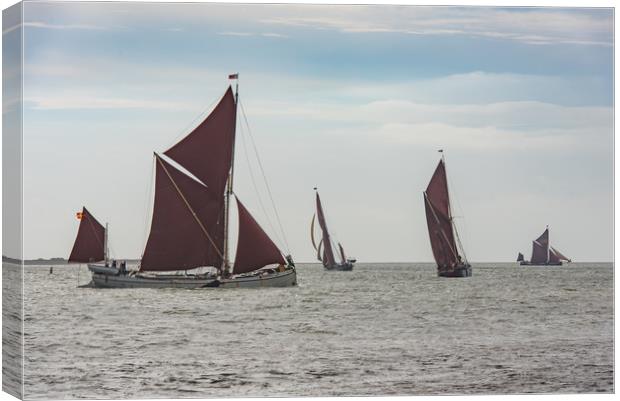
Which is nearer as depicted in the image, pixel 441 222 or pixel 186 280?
pixel 441 222

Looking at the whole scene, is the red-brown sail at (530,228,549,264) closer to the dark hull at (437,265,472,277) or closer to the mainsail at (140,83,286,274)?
the dark hull at (437,265,472,277)

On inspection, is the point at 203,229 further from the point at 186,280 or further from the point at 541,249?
the point at 541,249

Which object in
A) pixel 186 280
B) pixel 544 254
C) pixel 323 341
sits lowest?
pixel 323 341

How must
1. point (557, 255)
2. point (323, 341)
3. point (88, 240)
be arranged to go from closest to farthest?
point (88, 240)
point (323, 341)
point (557, 255)

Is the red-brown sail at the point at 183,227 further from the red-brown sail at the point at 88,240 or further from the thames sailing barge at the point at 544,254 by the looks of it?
the thames sailing barge at the point at 544,254

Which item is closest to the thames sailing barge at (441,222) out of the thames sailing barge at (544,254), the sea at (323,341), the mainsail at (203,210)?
the sea at (323,341)

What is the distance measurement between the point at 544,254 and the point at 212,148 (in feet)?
17.3

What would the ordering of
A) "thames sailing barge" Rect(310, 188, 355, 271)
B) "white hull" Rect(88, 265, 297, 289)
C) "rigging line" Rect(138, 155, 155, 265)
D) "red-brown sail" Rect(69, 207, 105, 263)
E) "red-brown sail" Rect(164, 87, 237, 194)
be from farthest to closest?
"white hull" Rect(88, 265, 297, 289)
"thames sailing barge" Rect(310, 188, 355, 271)
"rigging line" Rect(138, 155, 155, 265)
"red-brown sail" Rect(164, 87, 237, 194)
"red-brown sail" Rect(69, 207, 105, 263)

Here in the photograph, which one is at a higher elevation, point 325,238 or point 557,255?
point 325,238

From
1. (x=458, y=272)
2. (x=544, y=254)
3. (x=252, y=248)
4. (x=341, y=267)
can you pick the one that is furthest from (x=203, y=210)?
(x=544, y=254)

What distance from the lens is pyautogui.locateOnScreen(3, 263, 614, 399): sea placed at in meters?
20.5

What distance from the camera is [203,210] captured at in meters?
27.4

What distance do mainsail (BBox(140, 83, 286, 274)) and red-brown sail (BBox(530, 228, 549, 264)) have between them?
3795 millimetres

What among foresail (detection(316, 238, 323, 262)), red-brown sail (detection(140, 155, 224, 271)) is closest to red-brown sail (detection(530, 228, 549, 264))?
foresail (detection(316, 238, 323, 262))
